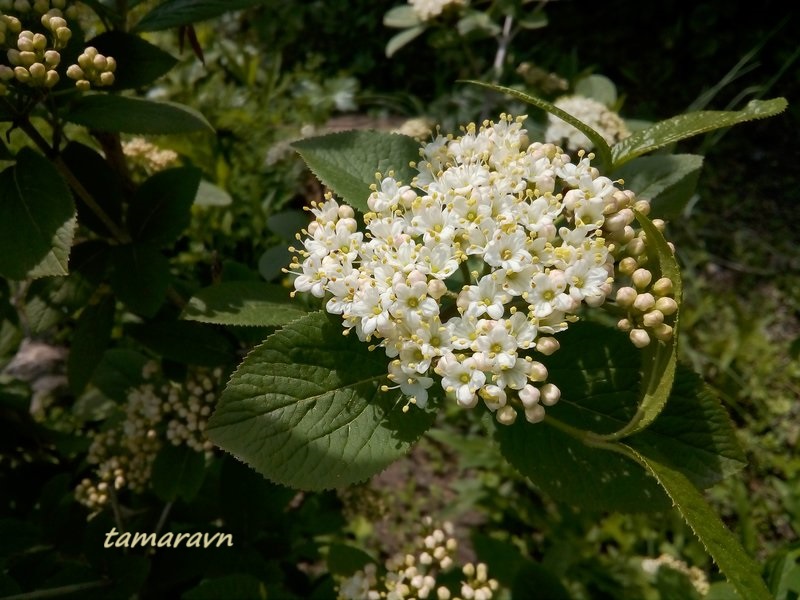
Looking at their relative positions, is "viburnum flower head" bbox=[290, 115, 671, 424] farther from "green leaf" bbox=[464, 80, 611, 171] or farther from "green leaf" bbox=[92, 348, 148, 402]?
"green leaf" bbox=[92, 348, 148, 402]

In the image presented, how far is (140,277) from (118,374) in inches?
25.5

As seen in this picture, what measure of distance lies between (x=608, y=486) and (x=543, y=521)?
1.83m

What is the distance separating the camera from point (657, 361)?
103 centimetres

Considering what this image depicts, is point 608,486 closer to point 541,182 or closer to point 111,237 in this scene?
point 541,182

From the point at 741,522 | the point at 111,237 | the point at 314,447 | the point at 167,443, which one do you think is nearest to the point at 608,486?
the point at 314,447

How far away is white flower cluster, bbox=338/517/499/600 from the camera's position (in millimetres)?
1562

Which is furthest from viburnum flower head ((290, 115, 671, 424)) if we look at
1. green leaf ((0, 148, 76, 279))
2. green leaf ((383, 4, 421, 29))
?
green leaf ((383, 4, 421, 29))

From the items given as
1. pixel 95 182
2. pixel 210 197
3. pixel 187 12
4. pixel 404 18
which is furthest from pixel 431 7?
pixel 95 182

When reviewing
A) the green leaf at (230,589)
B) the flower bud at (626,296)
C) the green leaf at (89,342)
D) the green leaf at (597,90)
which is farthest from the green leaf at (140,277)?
the green leaf at (597,90)

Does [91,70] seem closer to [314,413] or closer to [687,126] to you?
[314,413]

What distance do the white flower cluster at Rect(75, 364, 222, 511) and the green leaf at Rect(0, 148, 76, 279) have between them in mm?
629

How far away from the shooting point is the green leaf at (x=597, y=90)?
2.77 m

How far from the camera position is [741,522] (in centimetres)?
281

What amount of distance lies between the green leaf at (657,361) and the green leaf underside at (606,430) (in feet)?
0.52
